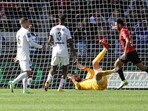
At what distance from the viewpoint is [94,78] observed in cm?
1959

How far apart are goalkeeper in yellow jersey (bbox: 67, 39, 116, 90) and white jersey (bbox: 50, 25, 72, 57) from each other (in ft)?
4.47

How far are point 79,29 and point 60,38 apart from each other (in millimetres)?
4572

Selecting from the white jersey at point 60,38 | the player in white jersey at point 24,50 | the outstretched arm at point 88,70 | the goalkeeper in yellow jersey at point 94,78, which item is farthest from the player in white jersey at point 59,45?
the outstretched arm at point 88,70

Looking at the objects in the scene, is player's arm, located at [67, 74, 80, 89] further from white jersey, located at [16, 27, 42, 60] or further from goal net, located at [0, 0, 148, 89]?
white jersey, located at [16, 27, 42, 60]

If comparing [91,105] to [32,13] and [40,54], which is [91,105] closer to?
[40,54]

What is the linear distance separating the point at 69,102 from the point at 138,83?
850 cm

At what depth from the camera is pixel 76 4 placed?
23.3 m

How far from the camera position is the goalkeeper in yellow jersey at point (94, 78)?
1931cm

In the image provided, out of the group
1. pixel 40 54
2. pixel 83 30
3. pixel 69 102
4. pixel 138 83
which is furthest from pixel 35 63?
pixel 69 102

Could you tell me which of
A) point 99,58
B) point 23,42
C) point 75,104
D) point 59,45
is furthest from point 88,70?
point 75,104

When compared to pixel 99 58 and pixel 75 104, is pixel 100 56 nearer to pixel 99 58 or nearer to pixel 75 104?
pixel 99 58

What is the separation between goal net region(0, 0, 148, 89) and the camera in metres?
22.4

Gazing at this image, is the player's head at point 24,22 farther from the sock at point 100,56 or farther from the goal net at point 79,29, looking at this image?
the goal net at point 79,29

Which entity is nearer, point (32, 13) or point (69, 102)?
point (69, 102)
